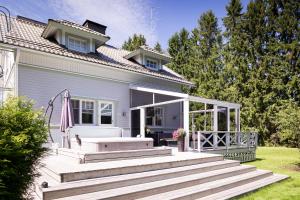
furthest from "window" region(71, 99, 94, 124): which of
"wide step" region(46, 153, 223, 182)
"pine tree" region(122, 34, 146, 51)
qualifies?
"pine tree" region(122, 34, 146, 51)

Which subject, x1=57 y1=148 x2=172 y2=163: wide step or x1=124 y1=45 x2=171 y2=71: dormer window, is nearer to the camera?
x1=57 y1=148 x2=172 y2=163: wide step

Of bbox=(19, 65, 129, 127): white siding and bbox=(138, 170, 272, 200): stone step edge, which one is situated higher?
bbox=(19, 65, 129, 127): white siding

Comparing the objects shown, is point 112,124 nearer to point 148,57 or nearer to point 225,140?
point 148,57

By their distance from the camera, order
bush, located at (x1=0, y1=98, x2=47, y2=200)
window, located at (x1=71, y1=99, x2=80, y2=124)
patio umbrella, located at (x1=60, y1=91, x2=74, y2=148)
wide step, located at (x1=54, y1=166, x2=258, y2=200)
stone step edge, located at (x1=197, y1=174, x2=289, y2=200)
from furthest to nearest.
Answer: window, located at (x1=71, y1=99, x2=80, y2=124), patio umbrella, located at (x1=60, y1=91, x2=74, y2=148), stone step edge, located at (x1=197, y1=174, x2=289, y2=200), wide step, located at (x1=54, y1=166, x2=258, y2=200), bush, located at (x1=0, y1=98, x2=47, y2=200)

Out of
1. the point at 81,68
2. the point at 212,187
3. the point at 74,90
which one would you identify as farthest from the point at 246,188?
the point at 81,68

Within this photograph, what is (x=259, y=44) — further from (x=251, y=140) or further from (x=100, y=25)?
(x=100, y=25)

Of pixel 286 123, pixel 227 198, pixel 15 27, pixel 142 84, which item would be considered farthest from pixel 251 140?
pixel 15 27

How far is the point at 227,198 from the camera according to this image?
23.2 ft

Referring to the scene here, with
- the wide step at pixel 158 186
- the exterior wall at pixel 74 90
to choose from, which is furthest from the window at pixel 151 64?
the wide step at pixel 158 186

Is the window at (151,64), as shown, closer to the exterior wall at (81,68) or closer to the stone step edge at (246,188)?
the exterior wall at (81,68)

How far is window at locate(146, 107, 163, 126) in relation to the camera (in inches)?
696

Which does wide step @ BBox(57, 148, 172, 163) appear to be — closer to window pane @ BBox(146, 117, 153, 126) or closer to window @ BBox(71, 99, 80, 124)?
window @ BBox(71, 99, 80, 124)

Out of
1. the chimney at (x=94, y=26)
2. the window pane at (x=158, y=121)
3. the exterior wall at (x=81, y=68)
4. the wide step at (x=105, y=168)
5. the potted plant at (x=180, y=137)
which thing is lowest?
the wide step at (x=105, y=168)

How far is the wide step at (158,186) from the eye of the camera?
230 inches
